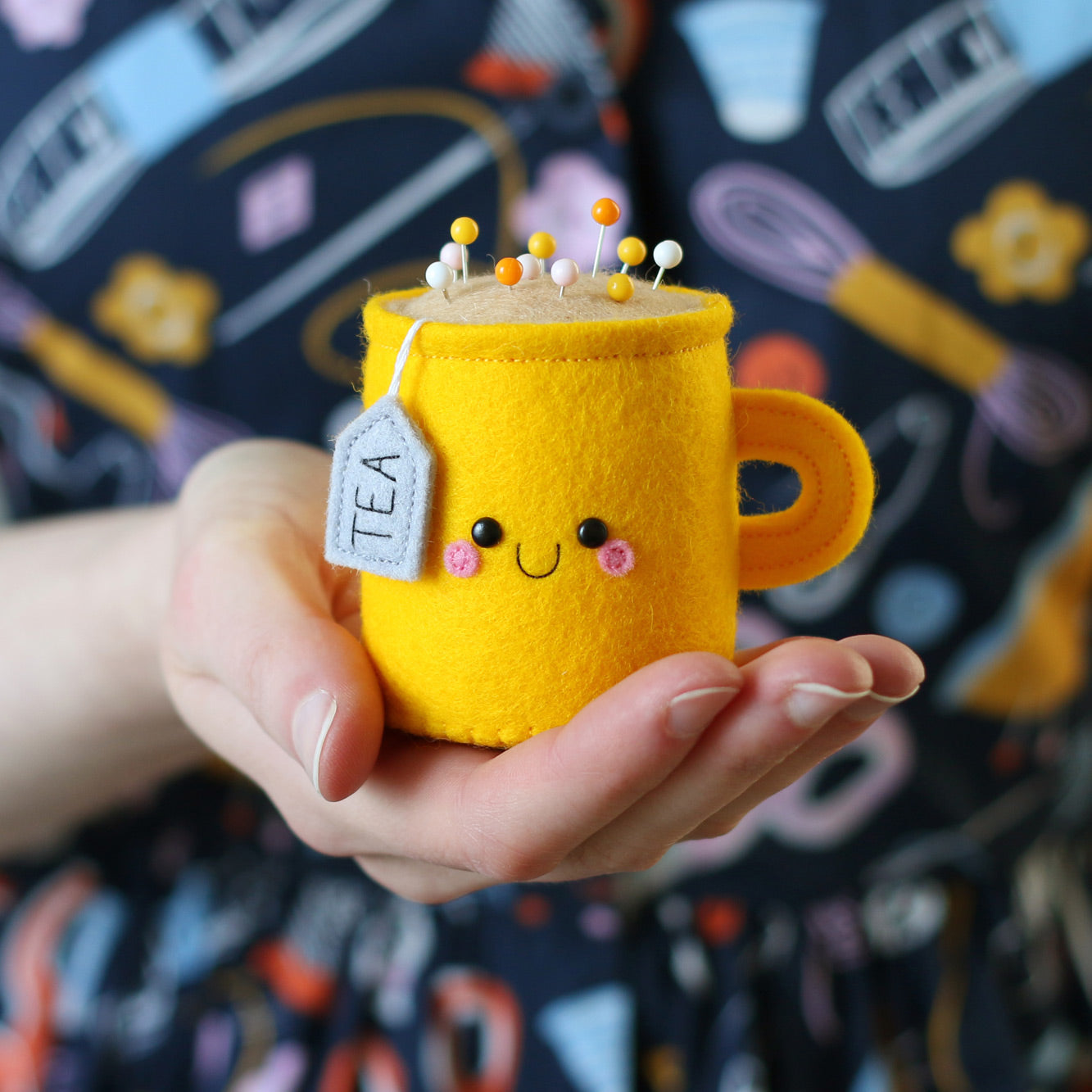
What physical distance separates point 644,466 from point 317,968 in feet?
2.43

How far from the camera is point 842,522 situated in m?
0.66

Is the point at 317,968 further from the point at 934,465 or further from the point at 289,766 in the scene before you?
the point at 934,465

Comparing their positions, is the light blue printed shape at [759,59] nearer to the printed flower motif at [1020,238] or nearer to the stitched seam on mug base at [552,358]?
the printed flower motif at [1020,238]

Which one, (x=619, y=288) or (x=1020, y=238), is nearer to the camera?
(x=619, y=288)

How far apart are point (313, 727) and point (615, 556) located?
0.66ft

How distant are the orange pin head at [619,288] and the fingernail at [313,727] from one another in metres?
0.30

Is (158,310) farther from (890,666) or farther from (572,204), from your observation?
(890,666)

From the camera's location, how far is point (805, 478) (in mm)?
662

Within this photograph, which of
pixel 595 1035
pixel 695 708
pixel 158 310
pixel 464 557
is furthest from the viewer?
pixel 158 310

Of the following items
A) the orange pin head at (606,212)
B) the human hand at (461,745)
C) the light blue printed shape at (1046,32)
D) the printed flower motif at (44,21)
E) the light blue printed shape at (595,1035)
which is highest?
the light blue printed shape at (1046,32)

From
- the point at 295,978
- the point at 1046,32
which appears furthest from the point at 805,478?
the point at 295,978

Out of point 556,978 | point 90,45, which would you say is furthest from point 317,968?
point 90,45

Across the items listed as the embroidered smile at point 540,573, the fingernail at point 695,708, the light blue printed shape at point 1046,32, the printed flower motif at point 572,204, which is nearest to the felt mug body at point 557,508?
the embroidered smile at point 540,573

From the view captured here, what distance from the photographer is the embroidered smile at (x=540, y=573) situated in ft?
1.87
